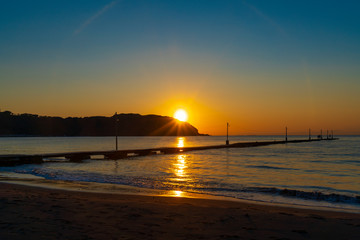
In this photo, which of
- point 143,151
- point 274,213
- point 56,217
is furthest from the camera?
point 143,151

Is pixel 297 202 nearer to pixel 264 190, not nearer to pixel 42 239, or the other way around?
pixel 264 190

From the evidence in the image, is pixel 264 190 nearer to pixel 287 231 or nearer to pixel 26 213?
pixel 287 231

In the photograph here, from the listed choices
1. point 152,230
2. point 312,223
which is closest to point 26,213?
point 152,230

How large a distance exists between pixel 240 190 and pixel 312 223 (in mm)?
9085

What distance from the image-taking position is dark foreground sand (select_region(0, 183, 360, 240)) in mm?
7965

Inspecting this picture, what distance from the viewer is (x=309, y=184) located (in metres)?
22.8

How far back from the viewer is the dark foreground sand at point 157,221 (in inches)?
314

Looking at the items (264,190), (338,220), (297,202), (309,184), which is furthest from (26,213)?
(309,184)

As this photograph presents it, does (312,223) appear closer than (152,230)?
No

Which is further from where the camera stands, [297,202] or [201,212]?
[297,202]

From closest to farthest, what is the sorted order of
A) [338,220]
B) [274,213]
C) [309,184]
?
[338,220] < [274,213] < [309,184]

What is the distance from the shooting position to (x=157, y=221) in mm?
9438

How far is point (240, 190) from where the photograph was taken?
61.6 feet

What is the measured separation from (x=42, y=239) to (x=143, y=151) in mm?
50748
